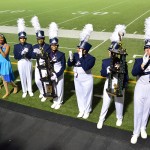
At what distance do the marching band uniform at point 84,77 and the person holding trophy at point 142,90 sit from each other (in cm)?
139

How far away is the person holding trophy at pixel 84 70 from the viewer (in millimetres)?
6848

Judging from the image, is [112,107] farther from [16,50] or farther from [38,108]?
[16,50]

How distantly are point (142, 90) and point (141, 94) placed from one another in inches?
3.7

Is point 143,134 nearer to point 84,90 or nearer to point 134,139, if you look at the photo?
point 134,139

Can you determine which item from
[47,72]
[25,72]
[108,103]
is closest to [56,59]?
[47,72]

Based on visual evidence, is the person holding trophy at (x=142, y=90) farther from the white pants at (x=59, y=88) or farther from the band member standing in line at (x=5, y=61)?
the band member standing in line at (x=5, y=61)

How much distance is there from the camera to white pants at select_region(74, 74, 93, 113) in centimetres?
720

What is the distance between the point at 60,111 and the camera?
8.01 metres

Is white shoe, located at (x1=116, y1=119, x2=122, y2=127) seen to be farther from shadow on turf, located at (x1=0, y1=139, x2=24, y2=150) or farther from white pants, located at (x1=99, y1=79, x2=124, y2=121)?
shadow on turf, located at (x1=0, y1=139, x2=24, y2=150)

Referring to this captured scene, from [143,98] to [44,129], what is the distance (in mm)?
2659

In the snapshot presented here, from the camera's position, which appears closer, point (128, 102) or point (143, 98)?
point (143, 98)

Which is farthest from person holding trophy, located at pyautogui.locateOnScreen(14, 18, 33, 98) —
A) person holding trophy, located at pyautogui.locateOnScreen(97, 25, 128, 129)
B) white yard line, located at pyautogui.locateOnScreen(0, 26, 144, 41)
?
white yard line, located at pyautogui.locateOnScreen(0, 26, 144, 41)

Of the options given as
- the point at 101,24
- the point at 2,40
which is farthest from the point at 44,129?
the point at 101,24

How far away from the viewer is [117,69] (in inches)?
244
